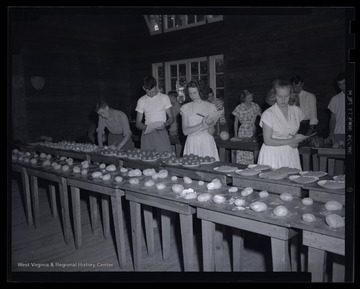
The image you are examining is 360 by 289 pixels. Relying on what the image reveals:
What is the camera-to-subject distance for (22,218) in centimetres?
562

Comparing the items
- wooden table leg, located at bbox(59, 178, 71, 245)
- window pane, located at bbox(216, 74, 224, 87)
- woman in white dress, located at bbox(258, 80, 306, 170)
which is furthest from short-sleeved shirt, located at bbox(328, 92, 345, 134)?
wooden table leg, located at bbox(59, 178, 71, 245)

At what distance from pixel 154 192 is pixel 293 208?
1.26 m

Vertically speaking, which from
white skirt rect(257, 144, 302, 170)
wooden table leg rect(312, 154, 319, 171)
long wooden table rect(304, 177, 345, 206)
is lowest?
wooden table leg rect(312, 154, 319, 171)

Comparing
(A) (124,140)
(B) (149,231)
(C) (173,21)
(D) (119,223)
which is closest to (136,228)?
(D) (119,223)

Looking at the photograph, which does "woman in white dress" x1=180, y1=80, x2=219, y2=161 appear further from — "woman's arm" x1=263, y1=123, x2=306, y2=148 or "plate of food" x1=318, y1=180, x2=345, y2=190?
"plate of food" x1=318, y1=180, x2=345, y2=190

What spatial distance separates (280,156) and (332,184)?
103 centimetres

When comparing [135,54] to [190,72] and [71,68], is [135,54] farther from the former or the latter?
[190,72]

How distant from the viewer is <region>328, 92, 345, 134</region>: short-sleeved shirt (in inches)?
226

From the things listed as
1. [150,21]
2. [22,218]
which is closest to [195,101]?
[22,218]

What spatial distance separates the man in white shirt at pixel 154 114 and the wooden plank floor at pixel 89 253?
119 centimetres

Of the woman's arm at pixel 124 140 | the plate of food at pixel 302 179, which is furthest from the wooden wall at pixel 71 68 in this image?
the plate of food at pixel 302 179

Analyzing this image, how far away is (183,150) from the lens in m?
6.20

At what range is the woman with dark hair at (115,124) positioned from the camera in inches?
212

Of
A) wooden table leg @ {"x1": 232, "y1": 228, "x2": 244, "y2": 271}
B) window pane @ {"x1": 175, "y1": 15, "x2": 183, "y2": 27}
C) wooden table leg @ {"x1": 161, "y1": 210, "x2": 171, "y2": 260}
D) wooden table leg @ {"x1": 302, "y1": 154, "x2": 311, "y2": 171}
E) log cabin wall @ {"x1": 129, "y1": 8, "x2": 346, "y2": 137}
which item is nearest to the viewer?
wooden table leg @ {"x1": 232, "y1": 228, "x2": 244, "y2": 271}
